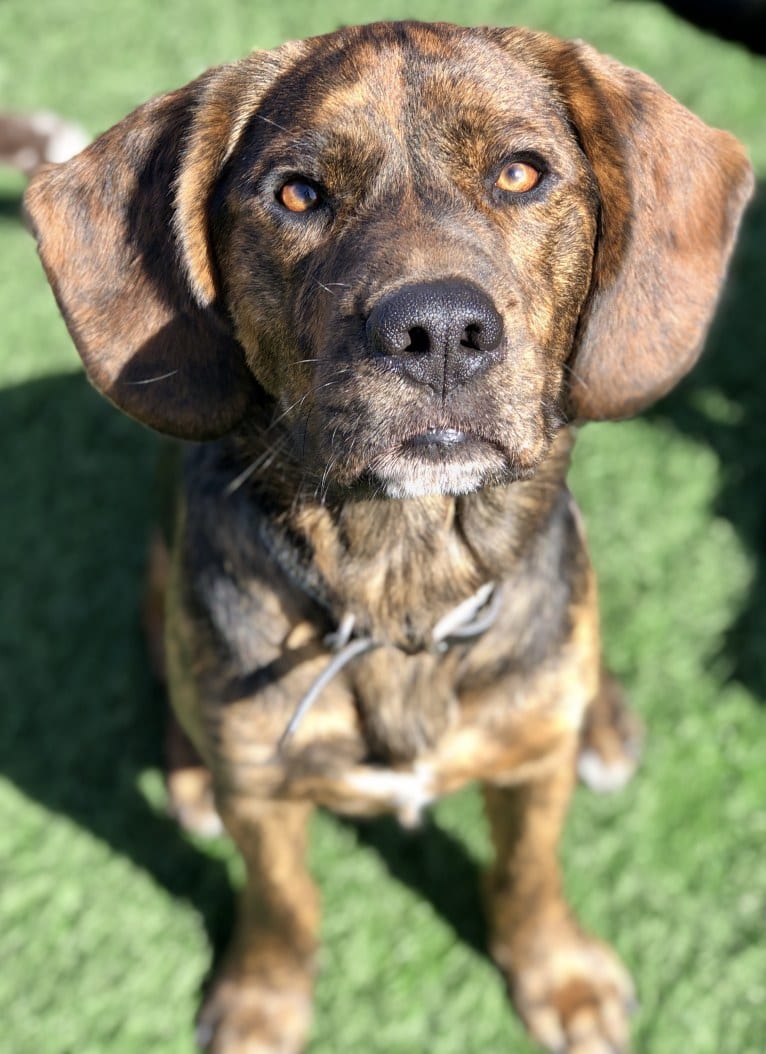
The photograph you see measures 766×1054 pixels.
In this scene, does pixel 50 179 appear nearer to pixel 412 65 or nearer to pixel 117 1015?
pixel 412 65

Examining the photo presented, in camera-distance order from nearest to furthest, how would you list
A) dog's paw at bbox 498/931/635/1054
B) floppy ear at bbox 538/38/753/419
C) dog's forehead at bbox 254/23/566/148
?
1. dog's forehead at bbox 254/23/566/148
2. floppy ear at bbox 538/38/753/419
3. dog's paw at bbox 498/931/635/1054

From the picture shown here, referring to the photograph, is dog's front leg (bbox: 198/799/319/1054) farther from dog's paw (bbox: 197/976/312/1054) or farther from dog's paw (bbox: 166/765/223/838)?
dog's paw (bbox: 166/765/223/838)

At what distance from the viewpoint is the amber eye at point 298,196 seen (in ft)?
7.58

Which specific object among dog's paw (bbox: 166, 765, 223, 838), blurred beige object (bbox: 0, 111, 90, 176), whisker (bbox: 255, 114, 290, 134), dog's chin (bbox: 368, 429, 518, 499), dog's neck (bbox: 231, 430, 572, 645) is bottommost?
dog's paw (bbox: 166, 765, 223, 838)

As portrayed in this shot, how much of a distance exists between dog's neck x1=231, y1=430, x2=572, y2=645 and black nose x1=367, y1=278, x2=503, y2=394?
1.88ft

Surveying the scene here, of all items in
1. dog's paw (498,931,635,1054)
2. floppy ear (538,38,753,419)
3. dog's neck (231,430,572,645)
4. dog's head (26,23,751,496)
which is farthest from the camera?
dog's paw (498,931,635,1054)

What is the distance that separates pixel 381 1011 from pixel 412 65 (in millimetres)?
2829

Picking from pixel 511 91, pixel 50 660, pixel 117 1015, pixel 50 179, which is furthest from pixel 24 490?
pixel 511 91

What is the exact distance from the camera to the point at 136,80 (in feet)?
21.7

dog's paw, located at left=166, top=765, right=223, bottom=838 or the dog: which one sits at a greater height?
the dog

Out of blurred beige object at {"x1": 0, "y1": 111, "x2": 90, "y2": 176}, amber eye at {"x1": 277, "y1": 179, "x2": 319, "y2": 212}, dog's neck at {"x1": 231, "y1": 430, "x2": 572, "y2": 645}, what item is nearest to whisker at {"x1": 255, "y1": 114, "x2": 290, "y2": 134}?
amber eye at {"x1": 277, "y1": 179, "x2": 319, "y2": 212}

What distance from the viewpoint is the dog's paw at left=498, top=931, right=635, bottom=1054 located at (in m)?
3.47

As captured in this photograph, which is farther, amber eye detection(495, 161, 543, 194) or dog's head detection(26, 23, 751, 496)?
amber eye detection(495, 161, 543, 194)

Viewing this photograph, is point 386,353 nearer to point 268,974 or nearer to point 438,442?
point 438,442
